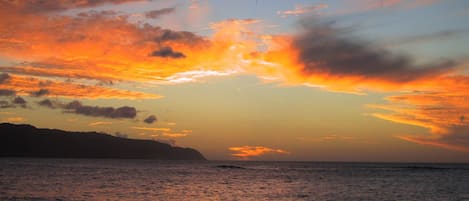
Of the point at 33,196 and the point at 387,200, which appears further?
the point at 387,200

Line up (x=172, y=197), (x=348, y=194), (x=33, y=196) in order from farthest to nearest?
(x=348, y=194)
(x=172, y=197)
(x=33, y=196)

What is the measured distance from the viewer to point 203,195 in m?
55.7

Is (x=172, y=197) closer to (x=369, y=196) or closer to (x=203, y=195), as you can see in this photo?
(x=203, y=195)

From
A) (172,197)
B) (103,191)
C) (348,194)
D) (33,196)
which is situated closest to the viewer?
(33,196)

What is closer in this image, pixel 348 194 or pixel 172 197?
pixel 172 197

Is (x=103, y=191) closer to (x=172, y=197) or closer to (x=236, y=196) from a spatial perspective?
(x=172, y=197)

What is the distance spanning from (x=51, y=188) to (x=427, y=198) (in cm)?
4374

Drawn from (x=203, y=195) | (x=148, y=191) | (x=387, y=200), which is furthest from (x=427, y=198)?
(x=148, y=191)

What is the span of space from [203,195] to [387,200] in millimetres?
20129

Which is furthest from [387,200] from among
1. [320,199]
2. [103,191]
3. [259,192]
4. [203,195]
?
[103,191]

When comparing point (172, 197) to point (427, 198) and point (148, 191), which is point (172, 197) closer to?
point (148, 191)

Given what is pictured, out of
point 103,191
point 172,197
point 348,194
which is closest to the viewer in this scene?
point 172,197

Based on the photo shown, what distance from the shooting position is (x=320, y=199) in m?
55.1

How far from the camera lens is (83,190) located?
57938 millimetres
